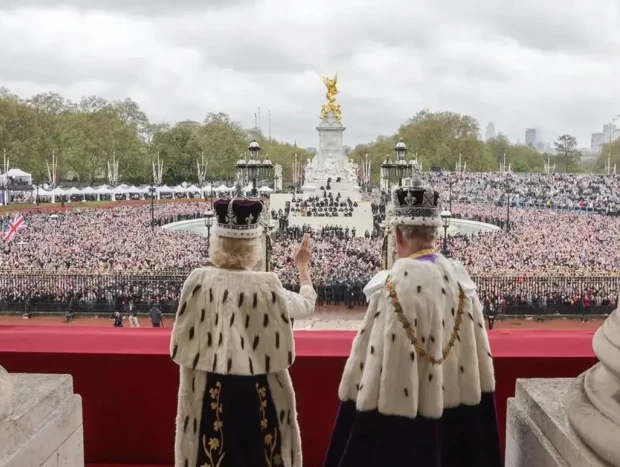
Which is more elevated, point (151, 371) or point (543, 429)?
point (543, 429)

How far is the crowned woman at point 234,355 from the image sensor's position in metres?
2.76

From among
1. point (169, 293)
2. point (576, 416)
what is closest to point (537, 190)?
point (169, 293)

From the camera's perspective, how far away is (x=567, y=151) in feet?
318

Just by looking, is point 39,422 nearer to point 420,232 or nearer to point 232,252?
point 232,252

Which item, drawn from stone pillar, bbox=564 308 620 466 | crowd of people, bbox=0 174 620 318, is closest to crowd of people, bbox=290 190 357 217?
crowd of people, bbox=0 174 620 318

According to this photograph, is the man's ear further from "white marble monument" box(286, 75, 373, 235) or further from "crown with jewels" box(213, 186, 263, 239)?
"white marble monument" box(286, 75, 373, 235)

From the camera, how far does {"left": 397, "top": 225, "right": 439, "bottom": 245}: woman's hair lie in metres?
2.76

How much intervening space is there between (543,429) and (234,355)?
4.06 ft

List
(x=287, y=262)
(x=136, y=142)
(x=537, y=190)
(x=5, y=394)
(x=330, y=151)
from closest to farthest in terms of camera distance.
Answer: (x=5, y=394) < (x=287, y=262) < (x=330, y=151) < (x=537, y=190) < (x=136, y=142)

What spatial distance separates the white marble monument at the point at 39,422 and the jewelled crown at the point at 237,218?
883mm

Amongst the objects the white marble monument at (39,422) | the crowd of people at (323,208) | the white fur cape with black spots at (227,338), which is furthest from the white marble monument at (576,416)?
the crowd of people at (323,208)

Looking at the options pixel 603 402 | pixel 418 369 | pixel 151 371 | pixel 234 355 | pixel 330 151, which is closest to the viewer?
pixel 603 402

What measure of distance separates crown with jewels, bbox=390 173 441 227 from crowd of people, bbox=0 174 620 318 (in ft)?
43.2

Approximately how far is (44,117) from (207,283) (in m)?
65.4
